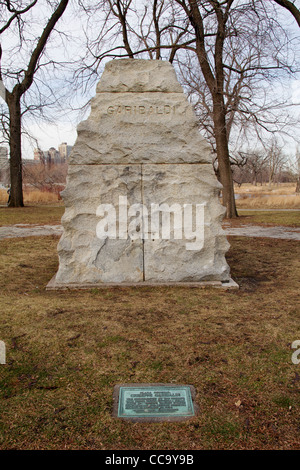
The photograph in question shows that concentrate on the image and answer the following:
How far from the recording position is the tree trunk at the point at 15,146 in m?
17.4

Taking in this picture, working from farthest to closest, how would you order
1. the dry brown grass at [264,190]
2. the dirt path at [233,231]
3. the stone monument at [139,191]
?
the dry brown grass at [264,190] < the dirt path at [233,231] < the stone monument at [139,191]

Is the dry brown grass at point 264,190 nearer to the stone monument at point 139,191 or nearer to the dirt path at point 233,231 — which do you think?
the dirt path at point 233,231

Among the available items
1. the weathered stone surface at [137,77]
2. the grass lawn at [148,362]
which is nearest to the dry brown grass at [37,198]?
the weathered stone surface at [137,77]

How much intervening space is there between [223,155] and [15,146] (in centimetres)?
1024

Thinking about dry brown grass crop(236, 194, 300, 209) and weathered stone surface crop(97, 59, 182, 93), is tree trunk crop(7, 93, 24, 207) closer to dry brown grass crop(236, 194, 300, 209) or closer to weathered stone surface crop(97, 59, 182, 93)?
dry brown grass crop(236, 194, 300, 209)

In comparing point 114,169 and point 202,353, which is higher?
point 114,169

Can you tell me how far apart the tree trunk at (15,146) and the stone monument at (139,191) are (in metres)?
14.1

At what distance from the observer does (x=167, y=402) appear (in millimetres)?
2252

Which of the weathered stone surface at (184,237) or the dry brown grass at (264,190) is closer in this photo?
the weathered stone surface at (184,237)

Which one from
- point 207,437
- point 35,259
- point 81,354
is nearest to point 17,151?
point 35,259

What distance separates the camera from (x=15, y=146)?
57.4ft

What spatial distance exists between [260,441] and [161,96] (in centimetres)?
393

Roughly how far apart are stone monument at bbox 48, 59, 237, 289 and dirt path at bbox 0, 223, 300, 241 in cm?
477

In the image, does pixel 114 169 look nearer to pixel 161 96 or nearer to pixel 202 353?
pixel 161 96
